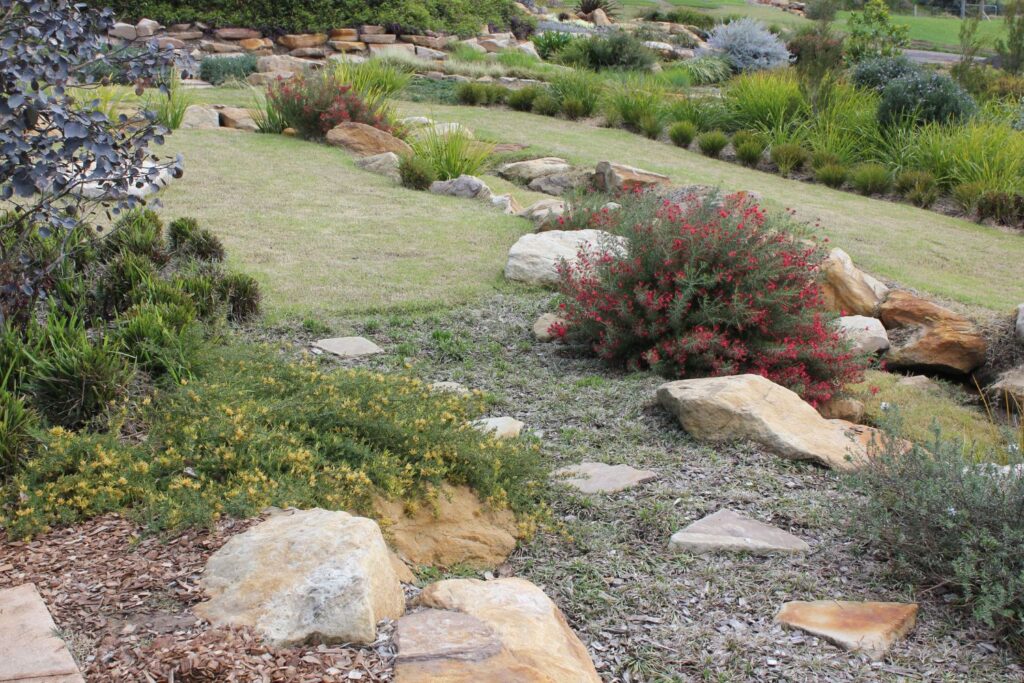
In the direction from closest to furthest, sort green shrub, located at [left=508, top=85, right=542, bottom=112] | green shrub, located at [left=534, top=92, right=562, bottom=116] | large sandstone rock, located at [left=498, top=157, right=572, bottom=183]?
large sandstone rock, located at [left=498, top=157, right=572, bottom=183] → green shrub, located at [left=534, top=92, right=562, bottom=116] → green shrub, located at [left=508, top=85, right=542, bottom=112]

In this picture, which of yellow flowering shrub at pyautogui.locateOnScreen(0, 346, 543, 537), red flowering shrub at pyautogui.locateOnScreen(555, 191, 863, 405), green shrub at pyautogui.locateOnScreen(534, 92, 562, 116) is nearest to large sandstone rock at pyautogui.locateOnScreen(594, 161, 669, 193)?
red flowering shrub at pyautogui.locateOnScreen(555, 191, 863, 405)

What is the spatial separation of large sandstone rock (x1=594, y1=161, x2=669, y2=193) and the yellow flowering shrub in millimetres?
6038

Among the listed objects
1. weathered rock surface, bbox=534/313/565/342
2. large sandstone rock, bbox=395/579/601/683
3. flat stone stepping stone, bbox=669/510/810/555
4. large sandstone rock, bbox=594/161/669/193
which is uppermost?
large sandstone rock, bbox=395/579/601/683

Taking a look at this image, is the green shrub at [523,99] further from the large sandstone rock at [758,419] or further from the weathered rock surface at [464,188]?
the large sandstone rock at [758,419]

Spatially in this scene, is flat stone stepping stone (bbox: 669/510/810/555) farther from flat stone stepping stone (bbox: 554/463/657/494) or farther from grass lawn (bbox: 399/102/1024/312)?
grass lawn (bbox: 399/102/1024/312)

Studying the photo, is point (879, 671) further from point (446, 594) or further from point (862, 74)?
point (862, 74)

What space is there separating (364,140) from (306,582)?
10092 millimetres

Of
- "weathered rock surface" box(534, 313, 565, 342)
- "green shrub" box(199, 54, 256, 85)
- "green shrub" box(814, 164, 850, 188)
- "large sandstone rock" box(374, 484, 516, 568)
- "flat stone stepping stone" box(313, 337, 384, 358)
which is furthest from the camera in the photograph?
"green shrub" box(199, 54, 256, 85)

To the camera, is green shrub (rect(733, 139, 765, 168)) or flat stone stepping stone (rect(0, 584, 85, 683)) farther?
green shrub (rect(733, 139, 765, 168))

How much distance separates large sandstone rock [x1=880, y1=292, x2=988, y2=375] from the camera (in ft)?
22.6

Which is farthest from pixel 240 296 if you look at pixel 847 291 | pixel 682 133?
pixel 682 133

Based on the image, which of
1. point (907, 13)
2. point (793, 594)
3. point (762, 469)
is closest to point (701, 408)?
point (762, 469)

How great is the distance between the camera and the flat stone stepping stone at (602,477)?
4.07 meters

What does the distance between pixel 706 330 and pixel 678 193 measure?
382 cm
